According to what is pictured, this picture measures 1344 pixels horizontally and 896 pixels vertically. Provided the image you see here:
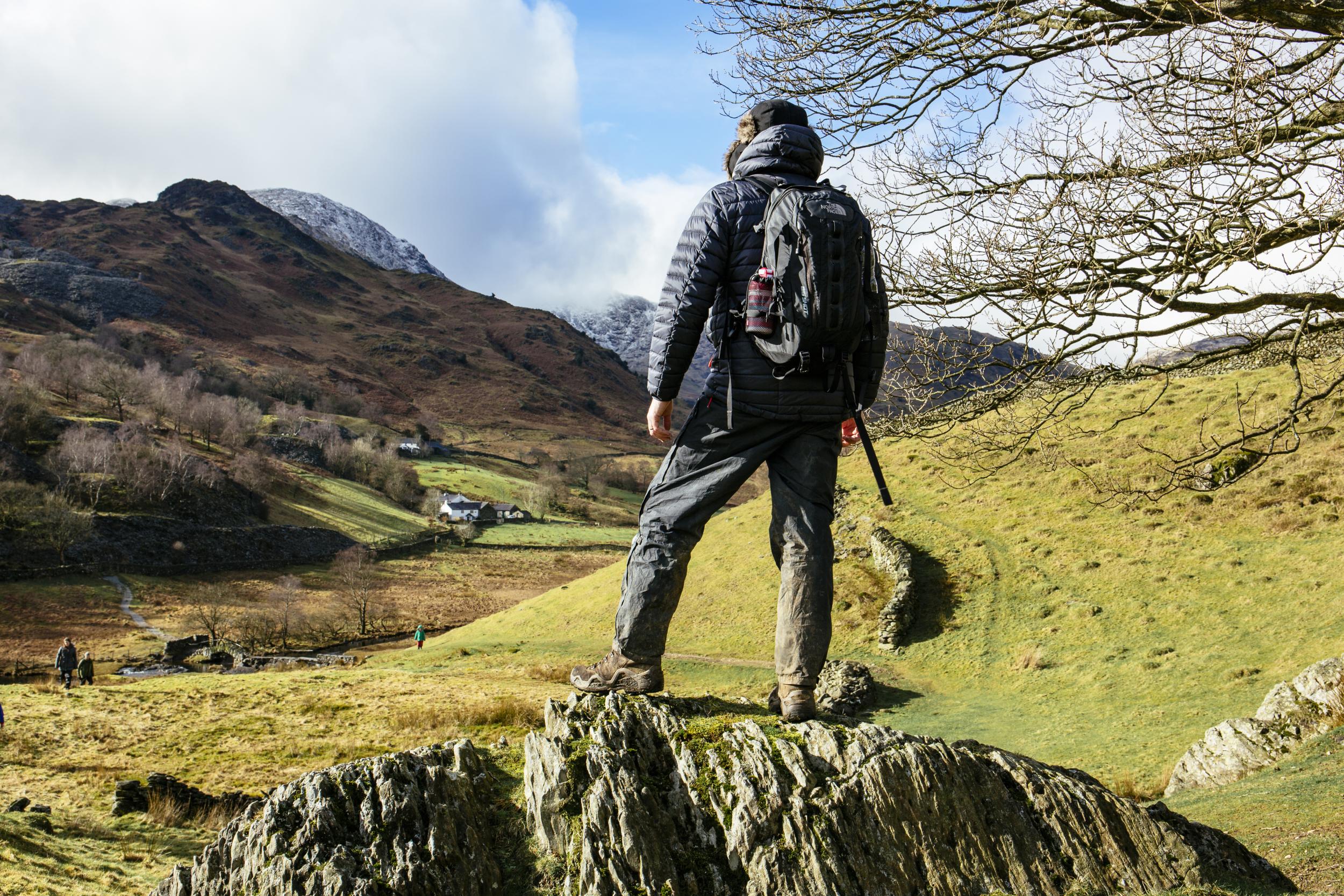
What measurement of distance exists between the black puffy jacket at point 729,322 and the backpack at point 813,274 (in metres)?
0.12

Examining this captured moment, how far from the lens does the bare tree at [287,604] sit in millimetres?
52094

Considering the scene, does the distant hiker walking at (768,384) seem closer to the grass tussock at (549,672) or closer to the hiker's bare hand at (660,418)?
the hiker's bare hand at (660,418)

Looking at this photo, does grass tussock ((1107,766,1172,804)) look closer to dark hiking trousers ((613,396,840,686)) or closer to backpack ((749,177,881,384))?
dark hiking trousers ((613,396,840,686))

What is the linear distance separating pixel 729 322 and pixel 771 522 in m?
1.32

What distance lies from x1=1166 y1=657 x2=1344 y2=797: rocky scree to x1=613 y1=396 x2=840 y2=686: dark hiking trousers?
7.91 meters

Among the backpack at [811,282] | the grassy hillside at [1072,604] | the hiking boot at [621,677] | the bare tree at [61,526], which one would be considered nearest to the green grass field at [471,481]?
the bare tree at [61,526]

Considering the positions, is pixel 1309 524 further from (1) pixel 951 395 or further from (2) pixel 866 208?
(2) pixel 866 208

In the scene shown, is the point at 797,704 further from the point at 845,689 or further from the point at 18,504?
the point at 18,504

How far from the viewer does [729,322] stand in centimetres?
530

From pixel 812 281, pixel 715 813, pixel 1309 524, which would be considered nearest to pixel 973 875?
pixel 715 813

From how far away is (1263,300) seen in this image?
9.30 metres

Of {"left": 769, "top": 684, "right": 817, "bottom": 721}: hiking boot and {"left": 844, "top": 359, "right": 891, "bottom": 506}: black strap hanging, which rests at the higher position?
{"left": 844, "top": 359, "right": 891, "bottom": 506}: black strap hanging

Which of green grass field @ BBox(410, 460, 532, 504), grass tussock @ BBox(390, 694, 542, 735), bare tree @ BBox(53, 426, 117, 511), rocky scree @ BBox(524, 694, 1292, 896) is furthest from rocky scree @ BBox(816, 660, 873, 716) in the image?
green grass field @ BBox(410, 460, 532, 504)

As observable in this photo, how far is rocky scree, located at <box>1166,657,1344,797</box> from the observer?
10102mm
